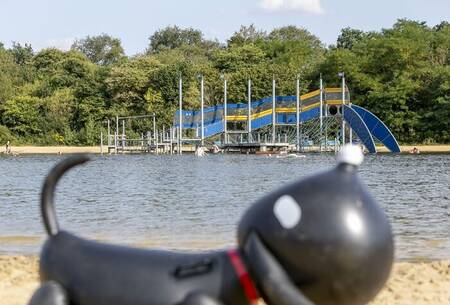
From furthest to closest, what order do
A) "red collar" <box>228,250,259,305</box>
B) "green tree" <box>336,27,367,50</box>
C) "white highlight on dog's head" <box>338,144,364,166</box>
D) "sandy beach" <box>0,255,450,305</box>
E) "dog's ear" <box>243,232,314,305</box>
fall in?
1. "green tree" <box>336,27,367,50</box>
2. "sandy beach" <box>0,255,450,305</box>
3. "white highlight on dog's head" <box>338,144,364,166</box>
4. "red collar" <box>228,250,259,305</box>
5. "dog's ear" <box>243,232,314,305</box>

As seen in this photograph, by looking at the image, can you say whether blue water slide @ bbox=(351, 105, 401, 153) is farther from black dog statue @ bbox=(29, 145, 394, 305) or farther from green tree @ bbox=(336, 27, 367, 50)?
black dog statue @ bbox=(29, 145, 394, 305)

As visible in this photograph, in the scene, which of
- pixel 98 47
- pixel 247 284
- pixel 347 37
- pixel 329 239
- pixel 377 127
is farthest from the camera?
pixel 98 47

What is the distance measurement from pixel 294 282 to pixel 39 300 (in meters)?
1.38

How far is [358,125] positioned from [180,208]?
34.5 meters

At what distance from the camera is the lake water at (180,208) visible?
12688 mm

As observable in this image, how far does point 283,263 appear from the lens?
4.08 meters

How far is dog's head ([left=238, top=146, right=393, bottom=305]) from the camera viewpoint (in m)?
4.01

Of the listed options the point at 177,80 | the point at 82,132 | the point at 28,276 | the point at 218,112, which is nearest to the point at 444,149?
the point at 218,112

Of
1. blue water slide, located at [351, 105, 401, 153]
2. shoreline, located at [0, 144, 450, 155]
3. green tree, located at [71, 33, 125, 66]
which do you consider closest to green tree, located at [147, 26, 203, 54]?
green tree, located at [71, 33, 125, 66]

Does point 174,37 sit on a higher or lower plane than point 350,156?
higher

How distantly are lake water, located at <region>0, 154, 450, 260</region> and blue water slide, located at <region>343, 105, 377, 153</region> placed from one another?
57.7 feet

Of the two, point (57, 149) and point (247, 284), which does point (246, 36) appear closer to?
point (57, 149)

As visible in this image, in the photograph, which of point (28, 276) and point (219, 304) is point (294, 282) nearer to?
point (219, 304)

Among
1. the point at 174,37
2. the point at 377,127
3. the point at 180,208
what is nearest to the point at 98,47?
the point at 174,37
